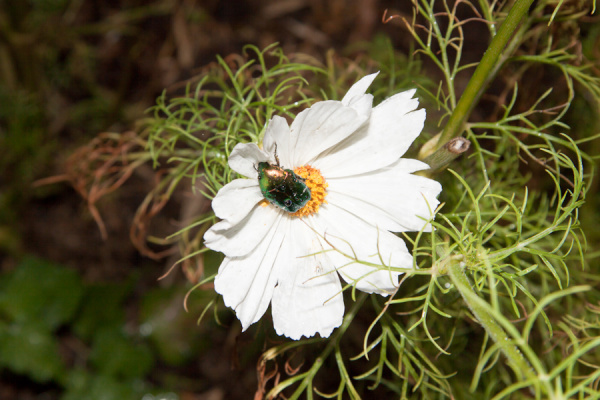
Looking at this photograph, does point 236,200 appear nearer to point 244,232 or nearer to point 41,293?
point 244,232

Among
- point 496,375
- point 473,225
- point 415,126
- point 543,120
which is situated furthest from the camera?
point 543,120

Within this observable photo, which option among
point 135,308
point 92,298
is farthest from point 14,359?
point 135,308

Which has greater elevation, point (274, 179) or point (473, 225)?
point (274, 179)

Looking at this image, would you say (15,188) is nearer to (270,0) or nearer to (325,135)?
(270,0)

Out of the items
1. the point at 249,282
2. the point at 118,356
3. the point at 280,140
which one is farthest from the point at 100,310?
the point at 280,140

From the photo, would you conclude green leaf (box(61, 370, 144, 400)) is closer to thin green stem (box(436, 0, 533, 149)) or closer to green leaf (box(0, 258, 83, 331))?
green leaf (box(0, 258, 83, 331))
